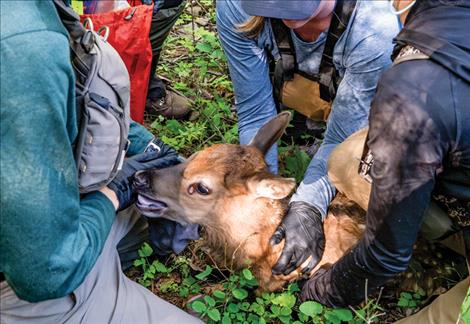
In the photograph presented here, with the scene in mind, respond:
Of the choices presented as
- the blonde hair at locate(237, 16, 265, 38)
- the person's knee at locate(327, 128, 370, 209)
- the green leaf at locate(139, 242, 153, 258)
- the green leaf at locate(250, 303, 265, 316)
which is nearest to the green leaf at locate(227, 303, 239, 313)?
the green leaf at locate(250, 303, 265, 316)

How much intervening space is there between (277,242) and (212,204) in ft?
1.87

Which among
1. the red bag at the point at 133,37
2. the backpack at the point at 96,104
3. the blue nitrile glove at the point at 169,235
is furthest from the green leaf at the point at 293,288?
the red bag at the point at 133,37

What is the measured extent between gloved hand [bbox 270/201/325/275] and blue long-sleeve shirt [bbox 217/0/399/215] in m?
0.13

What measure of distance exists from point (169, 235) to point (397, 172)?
6.35ft

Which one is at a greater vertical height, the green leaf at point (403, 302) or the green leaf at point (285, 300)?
the green leaf at point (285, 300)

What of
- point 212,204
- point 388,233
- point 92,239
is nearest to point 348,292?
point 388,233

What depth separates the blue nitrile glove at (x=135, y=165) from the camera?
3592 mm

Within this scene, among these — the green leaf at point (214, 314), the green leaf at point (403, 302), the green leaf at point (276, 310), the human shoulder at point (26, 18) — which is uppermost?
the human shoulder at point (26, 18)

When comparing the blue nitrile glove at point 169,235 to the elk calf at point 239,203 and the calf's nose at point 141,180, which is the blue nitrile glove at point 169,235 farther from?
the calf's nose at point 141,180

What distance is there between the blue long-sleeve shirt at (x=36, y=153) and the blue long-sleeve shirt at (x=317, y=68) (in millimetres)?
1893

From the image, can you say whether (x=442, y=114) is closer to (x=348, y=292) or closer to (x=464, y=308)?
(x=464, y=308)

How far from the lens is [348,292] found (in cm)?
337

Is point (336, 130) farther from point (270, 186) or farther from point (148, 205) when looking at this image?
point (148, 205)

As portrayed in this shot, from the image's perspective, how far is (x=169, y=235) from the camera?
13.1ft
